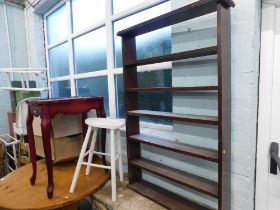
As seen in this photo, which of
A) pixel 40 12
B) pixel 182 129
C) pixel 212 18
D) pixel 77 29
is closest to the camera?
pixel 212 18

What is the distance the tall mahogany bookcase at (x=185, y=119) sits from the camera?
1.04 meters

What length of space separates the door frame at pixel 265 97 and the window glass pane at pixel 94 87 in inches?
65.0

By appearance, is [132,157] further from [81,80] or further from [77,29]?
[77,29]

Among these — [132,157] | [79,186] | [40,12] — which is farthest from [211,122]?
[40,12]

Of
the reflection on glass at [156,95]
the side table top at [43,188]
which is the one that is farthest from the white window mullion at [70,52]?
the reflection on glass at [156,95]

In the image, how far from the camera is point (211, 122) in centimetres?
109

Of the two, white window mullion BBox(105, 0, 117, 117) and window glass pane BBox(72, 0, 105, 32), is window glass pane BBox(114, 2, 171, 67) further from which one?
window glass pane BBox(72, 0, 105, 32)

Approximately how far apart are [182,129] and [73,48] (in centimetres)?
216

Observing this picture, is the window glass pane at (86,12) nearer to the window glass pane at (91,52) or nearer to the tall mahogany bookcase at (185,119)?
the window glass pane at (91,52)

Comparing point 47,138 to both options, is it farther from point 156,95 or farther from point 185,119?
point 185,119

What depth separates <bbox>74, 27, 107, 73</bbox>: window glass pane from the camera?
2383mm

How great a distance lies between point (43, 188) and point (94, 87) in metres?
1.34

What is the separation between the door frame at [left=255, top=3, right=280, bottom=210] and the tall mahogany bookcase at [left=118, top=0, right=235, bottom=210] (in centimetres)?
20

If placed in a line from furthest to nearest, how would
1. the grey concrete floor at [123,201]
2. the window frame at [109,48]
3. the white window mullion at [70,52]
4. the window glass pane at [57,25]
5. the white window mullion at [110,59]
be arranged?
the window glass pane at [57,25] < the white window mullion at [70,52] < the white window mullion at [110,59] < the window frame at [109,48] < the grey concrete floor at [123,201]
